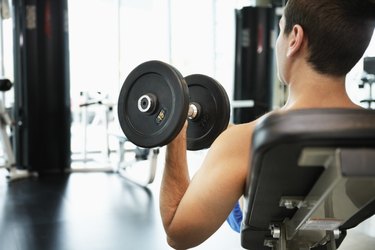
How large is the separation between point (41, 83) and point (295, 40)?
431 centimetres

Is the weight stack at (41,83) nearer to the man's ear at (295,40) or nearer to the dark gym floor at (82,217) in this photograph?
the dark gym floor at (82,217)

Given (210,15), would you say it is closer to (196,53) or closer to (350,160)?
(196,53)

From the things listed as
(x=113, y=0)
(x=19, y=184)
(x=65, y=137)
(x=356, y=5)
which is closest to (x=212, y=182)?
(x=356, y=5)

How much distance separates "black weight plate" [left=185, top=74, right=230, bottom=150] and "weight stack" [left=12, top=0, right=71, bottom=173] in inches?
143

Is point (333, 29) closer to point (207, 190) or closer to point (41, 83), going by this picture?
point (207, 190)

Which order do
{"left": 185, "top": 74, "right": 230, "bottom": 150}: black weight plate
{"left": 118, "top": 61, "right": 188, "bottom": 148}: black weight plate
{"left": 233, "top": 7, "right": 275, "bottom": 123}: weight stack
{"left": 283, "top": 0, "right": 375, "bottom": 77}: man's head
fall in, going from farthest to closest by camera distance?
1. {"left": 233, "top": 7, "right": 275, "bottom": 123}: weight stack
2. {"left": 185, "top": 74, "right": 230, "bottom": 150}: black weight plate
3. {"left": 118, "top": 61, "right": 188, "bottom": 148}: black weight plate
4. {"left": 283, "top": 0, "right": 375, "bottom": 77}: man's head

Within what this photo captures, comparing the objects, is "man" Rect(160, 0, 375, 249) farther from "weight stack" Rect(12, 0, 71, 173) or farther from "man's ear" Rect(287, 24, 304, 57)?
"weight stack" Rect(12, 0, 71, 173)

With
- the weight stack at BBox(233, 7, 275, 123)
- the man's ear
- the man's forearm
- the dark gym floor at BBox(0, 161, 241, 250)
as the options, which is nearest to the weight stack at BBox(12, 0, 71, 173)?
the dark gym floor at BBox(0, 161, 241, 250)

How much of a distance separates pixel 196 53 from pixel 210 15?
0.67 m

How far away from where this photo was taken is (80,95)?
5105 mm

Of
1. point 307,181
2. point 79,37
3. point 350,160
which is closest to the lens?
point 350,160

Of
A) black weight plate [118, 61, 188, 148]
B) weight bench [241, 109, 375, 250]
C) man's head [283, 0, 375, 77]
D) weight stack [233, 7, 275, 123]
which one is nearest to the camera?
weight bench [241, 109, 375, 250]

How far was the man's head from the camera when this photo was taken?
2.84 ft

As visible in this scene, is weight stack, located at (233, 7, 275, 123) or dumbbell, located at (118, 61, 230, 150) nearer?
dumbbell, located at (118, 61, 230, 150)
